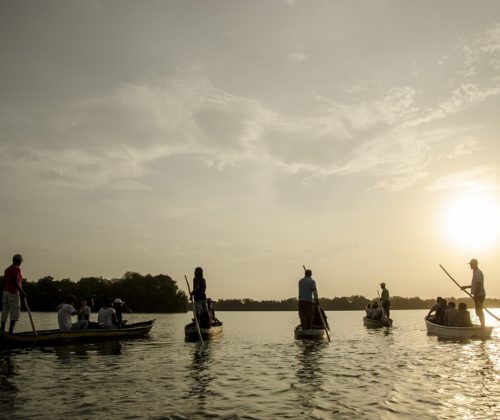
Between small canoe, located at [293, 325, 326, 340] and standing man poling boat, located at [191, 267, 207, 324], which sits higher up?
standing man poling boat, located at [191, 267, 207, 324]

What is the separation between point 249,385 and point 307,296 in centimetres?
1280

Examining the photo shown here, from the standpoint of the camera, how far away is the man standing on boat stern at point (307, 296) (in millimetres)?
23578

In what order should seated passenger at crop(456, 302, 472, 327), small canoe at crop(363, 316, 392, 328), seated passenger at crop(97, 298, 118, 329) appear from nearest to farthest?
1. seated passenger at crop(97, 298, 118, 329)
2. seated passenger at crop(456, 302, 472, 327)
3. small canoe at crop(363, 316, 392, 328)

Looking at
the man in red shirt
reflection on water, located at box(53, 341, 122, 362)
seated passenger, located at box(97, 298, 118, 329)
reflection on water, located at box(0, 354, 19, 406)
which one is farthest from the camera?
seated passenger, located at box(97, 298, 118, 329)

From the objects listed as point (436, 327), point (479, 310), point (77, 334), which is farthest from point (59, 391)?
point (436, 327)

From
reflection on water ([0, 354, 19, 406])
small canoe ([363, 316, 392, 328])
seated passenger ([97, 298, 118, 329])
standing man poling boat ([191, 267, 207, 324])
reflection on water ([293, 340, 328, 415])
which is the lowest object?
small canoe ([363, 316, 392, 328])

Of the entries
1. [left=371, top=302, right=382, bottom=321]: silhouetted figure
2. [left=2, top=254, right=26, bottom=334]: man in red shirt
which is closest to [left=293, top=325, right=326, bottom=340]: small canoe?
[left=2, top=254, right=26, bottom=334]: man in red shirt

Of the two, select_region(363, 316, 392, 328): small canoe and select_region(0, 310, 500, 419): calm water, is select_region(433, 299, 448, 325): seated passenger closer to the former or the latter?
select_region(0, 310, 500, 419): calm water

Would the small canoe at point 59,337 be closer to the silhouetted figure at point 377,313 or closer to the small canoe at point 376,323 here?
the small canoe at point 376,323

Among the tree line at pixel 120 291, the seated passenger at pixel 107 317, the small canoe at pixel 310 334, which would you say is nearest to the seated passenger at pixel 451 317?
the small canoe at pixel 310 334

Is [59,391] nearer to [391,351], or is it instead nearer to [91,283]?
[391,351]

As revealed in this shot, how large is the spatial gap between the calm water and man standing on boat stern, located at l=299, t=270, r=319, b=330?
18.9 feet

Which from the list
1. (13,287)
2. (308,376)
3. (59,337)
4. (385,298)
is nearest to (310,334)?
(308,376)

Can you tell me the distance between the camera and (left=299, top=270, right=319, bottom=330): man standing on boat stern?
77.4ft
